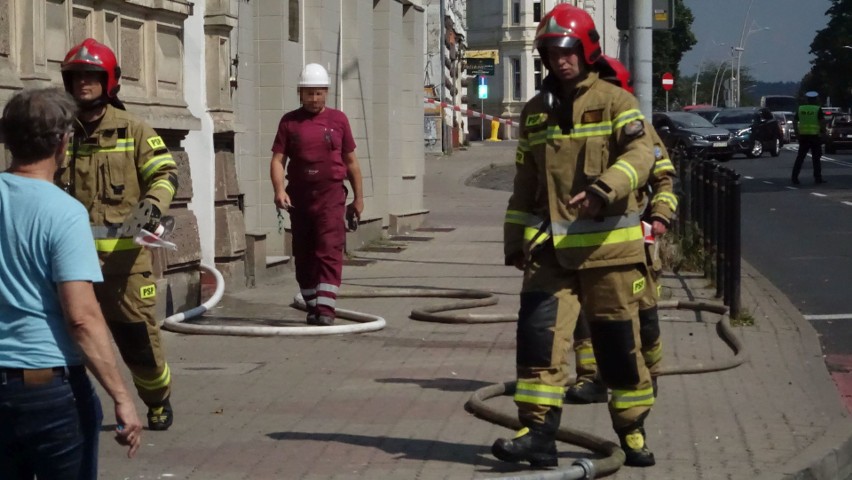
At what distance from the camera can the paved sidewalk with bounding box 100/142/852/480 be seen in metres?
6.31

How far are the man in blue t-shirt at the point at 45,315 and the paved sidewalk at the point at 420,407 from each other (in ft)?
6.92

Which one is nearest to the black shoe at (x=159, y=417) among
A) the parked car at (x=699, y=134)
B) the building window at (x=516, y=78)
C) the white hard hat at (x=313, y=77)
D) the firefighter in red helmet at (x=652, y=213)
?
the firefighter in red helmet at (x=652, y=213)

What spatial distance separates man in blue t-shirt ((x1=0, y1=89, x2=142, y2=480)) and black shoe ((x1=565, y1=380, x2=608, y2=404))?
4.00 meters

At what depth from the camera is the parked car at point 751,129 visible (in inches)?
1831

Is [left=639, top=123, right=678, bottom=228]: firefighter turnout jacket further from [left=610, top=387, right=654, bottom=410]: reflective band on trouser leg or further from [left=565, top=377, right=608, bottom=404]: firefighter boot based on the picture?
[left=565, top=377, right=608, bottom=404]: firefighter boot

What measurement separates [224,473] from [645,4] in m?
7.52

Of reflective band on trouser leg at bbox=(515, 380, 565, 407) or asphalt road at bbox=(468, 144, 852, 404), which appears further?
asphalt road at bbox=(468, 144, 852, 404)

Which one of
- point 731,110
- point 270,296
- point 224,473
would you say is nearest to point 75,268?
point 224,473

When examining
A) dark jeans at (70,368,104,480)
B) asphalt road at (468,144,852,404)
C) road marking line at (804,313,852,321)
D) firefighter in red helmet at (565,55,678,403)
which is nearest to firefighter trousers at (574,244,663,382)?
firefighter in red helmet at (565,55,678,403)

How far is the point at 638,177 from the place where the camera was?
6.03 meters

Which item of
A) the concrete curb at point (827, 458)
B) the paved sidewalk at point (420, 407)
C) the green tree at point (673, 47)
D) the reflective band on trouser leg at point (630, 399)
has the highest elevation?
the green tree at point (673, 47)

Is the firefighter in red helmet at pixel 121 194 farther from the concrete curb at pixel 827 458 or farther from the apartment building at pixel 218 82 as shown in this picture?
the concrete curb at pixel 827 458

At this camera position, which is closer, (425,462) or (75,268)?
(75,268)

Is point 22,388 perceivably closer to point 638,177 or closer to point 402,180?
point 638,177
